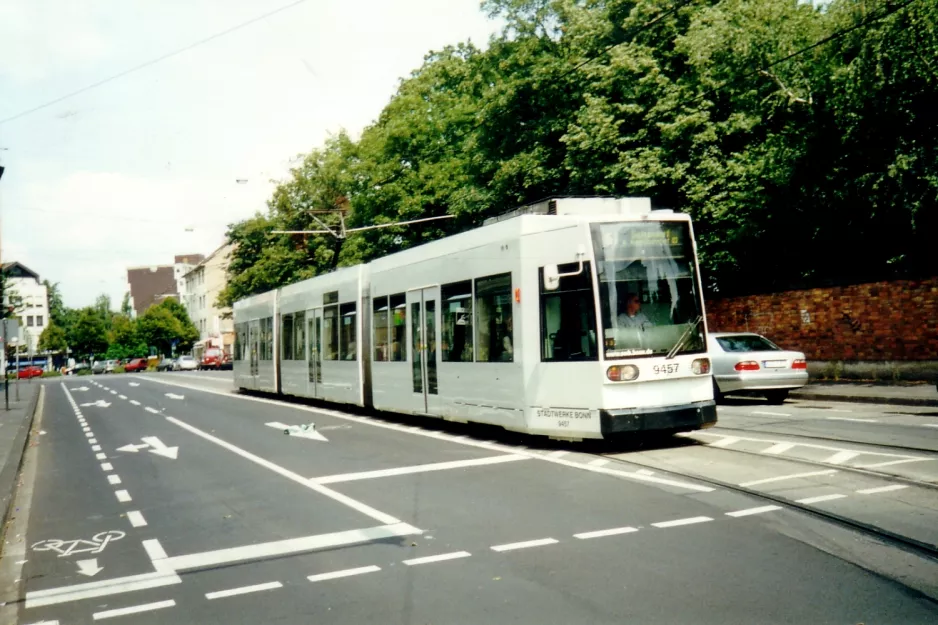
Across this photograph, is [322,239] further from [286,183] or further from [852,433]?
[852,433]

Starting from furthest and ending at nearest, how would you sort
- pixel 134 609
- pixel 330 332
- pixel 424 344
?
pixel 330 332 → pixel 424 344 → pixel 134 609

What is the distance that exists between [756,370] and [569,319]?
26.7 feet

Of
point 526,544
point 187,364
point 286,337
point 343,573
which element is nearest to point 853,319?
point 286,337

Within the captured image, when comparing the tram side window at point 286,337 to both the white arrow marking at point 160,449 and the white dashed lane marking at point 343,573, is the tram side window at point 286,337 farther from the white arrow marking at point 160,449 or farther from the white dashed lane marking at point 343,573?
the white dashed lane marking at point 343,573

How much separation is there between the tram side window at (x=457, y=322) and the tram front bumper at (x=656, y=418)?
3.44 meters

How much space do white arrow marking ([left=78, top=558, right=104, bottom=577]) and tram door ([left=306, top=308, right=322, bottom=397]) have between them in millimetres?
14949

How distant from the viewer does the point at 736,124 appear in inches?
973

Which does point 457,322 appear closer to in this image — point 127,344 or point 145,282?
point 127,344

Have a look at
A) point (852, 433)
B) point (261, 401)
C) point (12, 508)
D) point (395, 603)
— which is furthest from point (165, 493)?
point (261, 401)

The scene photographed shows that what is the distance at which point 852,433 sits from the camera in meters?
12.3

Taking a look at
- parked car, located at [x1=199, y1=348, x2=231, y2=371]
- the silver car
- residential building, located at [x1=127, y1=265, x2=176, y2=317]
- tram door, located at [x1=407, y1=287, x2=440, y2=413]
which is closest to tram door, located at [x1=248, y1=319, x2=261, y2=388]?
tram door, located at [x1=407, y1=287, x2=440, y2=413]

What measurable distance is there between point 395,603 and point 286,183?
5514 centimetres

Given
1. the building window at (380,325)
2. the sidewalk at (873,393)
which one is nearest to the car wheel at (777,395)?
the sidewalk at (873,393)

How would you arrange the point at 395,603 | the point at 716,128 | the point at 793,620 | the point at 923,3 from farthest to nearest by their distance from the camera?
the point at 716,128
the point at 923,3
the point at 395,603
the point at 793,620
